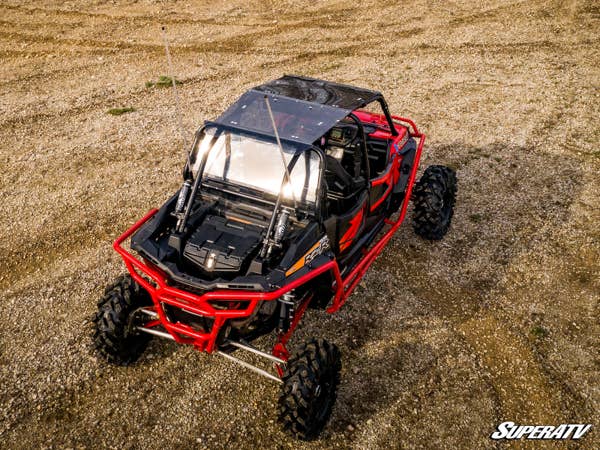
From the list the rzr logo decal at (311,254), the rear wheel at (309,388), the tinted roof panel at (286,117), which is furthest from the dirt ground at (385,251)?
the tinted roof panel at (286,117)

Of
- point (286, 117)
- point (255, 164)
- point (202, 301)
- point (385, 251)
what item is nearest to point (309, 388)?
point (202, 301)

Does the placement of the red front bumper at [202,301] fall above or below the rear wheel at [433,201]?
above

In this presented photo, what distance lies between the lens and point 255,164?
19.1 feet

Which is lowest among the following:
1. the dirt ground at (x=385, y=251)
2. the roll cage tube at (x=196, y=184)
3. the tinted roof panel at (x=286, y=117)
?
the dirt ground at (x=385, y=251)

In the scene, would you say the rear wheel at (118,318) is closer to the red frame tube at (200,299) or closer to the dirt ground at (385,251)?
the dirt ground at (385,251)

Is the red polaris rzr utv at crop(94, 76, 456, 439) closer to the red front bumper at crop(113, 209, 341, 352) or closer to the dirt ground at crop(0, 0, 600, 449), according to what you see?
the red front bumper at crop(113, 209, 341, 352)

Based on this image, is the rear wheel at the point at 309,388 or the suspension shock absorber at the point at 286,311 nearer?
the rear wheel at the point at 309,388

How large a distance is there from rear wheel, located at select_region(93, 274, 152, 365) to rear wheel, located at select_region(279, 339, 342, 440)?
180cm

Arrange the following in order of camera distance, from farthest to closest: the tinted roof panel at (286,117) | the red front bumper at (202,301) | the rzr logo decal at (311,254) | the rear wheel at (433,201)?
1. the rear wheel at (433,201)
2. the tinted roof panel at (286,117)
3. the rzr logo decal at (311,254)
4. the red front bumper at (202,301)

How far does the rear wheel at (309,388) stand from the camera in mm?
4961

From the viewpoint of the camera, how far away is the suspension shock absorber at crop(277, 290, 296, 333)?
5.16 m

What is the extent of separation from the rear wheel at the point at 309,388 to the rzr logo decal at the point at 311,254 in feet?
2.51

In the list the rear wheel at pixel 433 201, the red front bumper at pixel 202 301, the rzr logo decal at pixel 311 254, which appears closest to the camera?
the red front bumper at pixel 202 301

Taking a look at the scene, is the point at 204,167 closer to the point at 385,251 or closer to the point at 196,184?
the point at 196,184
